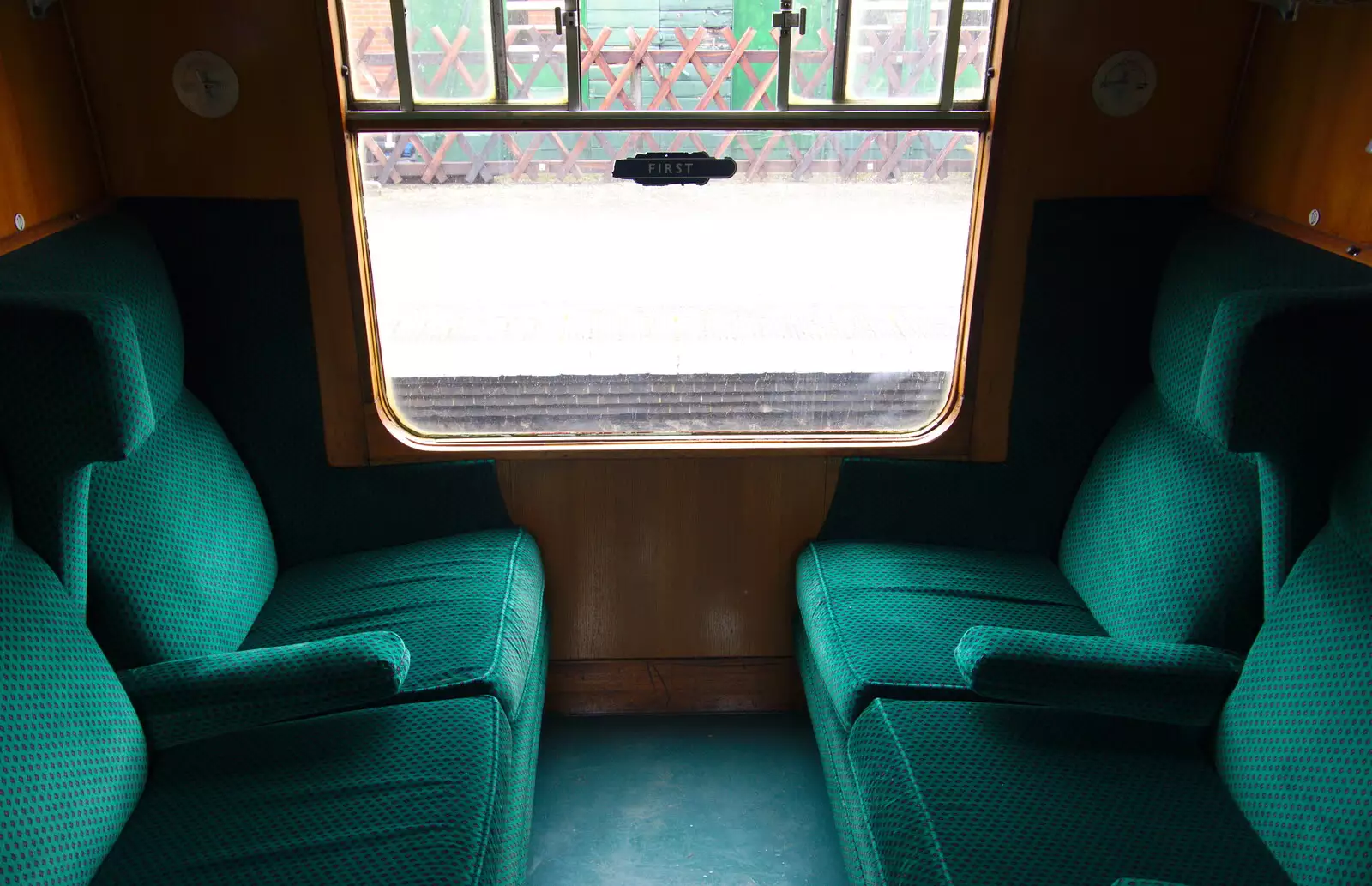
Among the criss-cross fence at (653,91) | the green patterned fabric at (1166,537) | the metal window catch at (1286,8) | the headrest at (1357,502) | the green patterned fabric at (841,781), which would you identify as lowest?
the green patterned fabric at (841,781)

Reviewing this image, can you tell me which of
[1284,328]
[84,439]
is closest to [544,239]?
[84,439]

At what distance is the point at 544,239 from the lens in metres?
2.33

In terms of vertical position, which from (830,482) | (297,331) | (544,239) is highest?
(544,239)

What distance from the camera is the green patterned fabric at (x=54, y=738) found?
1.33 metres

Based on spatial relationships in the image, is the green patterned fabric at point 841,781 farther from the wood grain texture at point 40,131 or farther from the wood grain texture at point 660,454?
the wood grain texture at point 40,131

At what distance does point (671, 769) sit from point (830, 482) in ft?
2.68

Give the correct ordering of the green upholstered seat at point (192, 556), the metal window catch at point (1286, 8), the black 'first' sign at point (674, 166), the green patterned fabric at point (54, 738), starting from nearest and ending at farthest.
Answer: the green patterned fabric at point (54, 738)
the green upholstered seat at point (192, 556)
the metal window catch at point (1286, 8)
the black 'first' sign at point (674, 166)

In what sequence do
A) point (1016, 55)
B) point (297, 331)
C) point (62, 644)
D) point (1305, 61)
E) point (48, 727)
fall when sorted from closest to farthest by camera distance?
point (48, 727) < point (62, 644) < point (1305, 61) < point (1016, 55) < point (297, 331)

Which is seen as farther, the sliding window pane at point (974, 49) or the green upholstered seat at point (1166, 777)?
the sliding window pane at point (974, 49)

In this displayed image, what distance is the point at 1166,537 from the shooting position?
6.45 ft

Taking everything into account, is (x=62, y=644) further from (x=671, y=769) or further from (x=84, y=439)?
(x=671, y=769)

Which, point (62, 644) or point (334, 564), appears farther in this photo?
point (334, 564)

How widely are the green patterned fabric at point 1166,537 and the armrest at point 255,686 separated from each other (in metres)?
1.46

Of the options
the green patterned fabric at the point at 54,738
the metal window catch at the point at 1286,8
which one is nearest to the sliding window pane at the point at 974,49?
the metal window catch at the point at 1286,8
